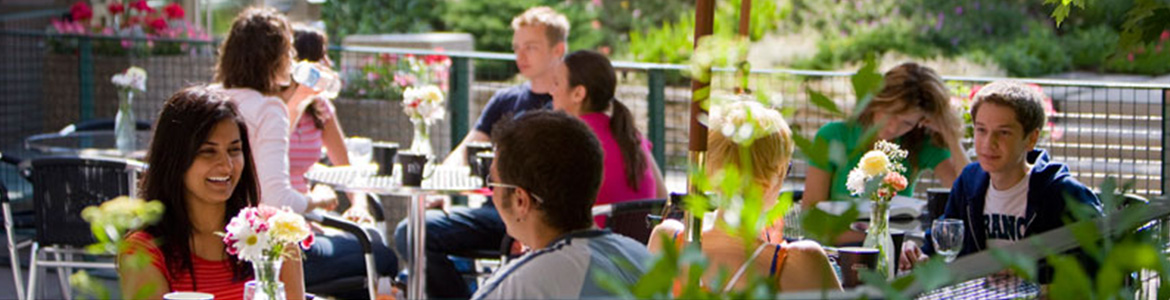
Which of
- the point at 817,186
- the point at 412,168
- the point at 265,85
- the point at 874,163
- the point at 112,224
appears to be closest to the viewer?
the point at 112,224

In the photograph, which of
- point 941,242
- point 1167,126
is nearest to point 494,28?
point 1167,126

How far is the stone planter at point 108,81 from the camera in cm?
835

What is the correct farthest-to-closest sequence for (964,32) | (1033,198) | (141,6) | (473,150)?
(964,32), (141,6), (473,150), (1033,198)

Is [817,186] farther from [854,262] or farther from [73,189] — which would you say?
[73,189]

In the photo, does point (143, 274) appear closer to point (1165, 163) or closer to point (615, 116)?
point (615, 116)

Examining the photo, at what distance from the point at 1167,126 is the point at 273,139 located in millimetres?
3729

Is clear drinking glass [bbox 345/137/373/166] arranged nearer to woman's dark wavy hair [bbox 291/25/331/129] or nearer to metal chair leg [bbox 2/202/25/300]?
woman's dark wavy hair [bbox 291/25/331/129]

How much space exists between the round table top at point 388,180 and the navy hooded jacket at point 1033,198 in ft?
5.70

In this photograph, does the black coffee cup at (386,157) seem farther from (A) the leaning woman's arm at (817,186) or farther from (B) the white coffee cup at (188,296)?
(B) the white coffee cup at (188,296)

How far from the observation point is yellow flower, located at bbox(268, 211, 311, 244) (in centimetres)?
301

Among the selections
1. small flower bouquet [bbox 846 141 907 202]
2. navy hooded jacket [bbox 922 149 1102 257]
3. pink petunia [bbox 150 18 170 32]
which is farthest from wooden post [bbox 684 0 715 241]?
pink petunia [bbox 150 18 170 32]

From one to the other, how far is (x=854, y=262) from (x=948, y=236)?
57 cm

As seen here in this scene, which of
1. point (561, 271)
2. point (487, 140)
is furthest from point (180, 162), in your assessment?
point (487, 140)

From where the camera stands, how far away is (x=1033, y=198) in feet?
13.6
